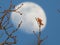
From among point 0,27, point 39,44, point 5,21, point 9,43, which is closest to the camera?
point 39,44

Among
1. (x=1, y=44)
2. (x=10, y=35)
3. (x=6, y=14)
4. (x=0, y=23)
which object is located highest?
(x=6, y=14)

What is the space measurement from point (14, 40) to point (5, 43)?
0.23m

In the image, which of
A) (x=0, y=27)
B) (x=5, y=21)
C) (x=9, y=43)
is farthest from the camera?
(x=5, y=21)

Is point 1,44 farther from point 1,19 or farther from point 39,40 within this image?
point 39,40

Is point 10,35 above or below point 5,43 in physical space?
above

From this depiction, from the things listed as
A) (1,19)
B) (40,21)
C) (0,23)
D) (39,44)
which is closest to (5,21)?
(1,19)

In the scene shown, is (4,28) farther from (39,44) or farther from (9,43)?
(39,44)

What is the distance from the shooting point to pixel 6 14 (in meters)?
3.22

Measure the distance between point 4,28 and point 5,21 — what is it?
0.47m

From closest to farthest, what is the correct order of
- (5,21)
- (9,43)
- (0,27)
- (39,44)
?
(39,44)
(0,27)
(9,43)
(5,21)

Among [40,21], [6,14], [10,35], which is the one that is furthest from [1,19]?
[40,21]

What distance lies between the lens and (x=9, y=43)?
10.6ft

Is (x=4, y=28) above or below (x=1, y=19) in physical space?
below

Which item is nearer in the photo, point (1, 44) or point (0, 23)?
point (0, 23)
